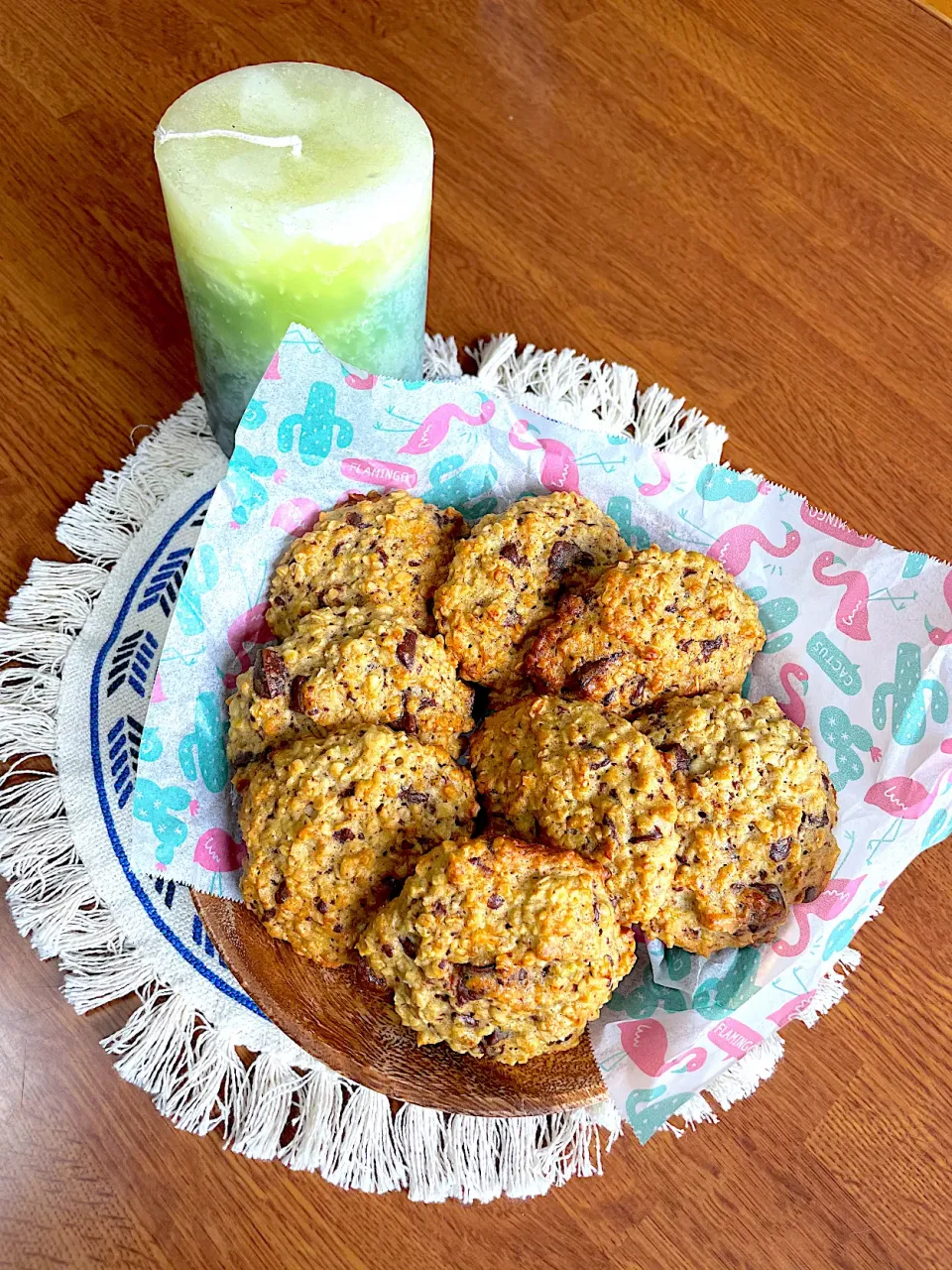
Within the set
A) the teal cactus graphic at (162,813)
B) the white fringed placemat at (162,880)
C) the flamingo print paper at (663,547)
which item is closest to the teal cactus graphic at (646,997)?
the flamingo print paper at (663,547)

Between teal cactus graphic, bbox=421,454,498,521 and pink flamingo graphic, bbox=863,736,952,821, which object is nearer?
pink flamingo graphic, bbox=863,736,952,821

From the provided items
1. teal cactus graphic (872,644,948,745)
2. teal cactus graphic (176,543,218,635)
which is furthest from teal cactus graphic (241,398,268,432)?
teal cactus graphic (872,644,948,745)

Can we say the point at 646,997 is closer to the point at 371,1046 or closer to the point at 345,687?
the point at 371,1046

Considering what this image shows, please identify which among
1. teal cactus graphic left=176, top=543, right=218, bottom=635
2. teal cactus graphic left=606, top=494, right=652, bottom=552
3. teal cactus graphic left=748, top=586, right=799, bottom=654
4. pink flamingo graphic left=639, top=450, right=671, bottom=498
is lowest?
teal cactus graphic left=176, top=543, right=218, bottom=635

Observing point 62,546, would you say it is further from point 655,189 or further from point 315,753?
point 655,189

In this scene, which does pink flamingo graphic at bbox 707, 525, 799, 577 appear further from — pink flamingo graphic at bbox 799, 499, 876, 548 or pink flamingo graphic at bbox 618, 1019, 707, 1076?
pink flamingo graphic at bbox 618, 1019, 707, 1076

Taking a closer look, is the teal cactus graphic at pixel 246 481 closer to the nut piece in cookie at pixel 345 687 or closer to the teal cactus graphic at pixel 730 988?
the nut piece in cookie at pixel 345 687
